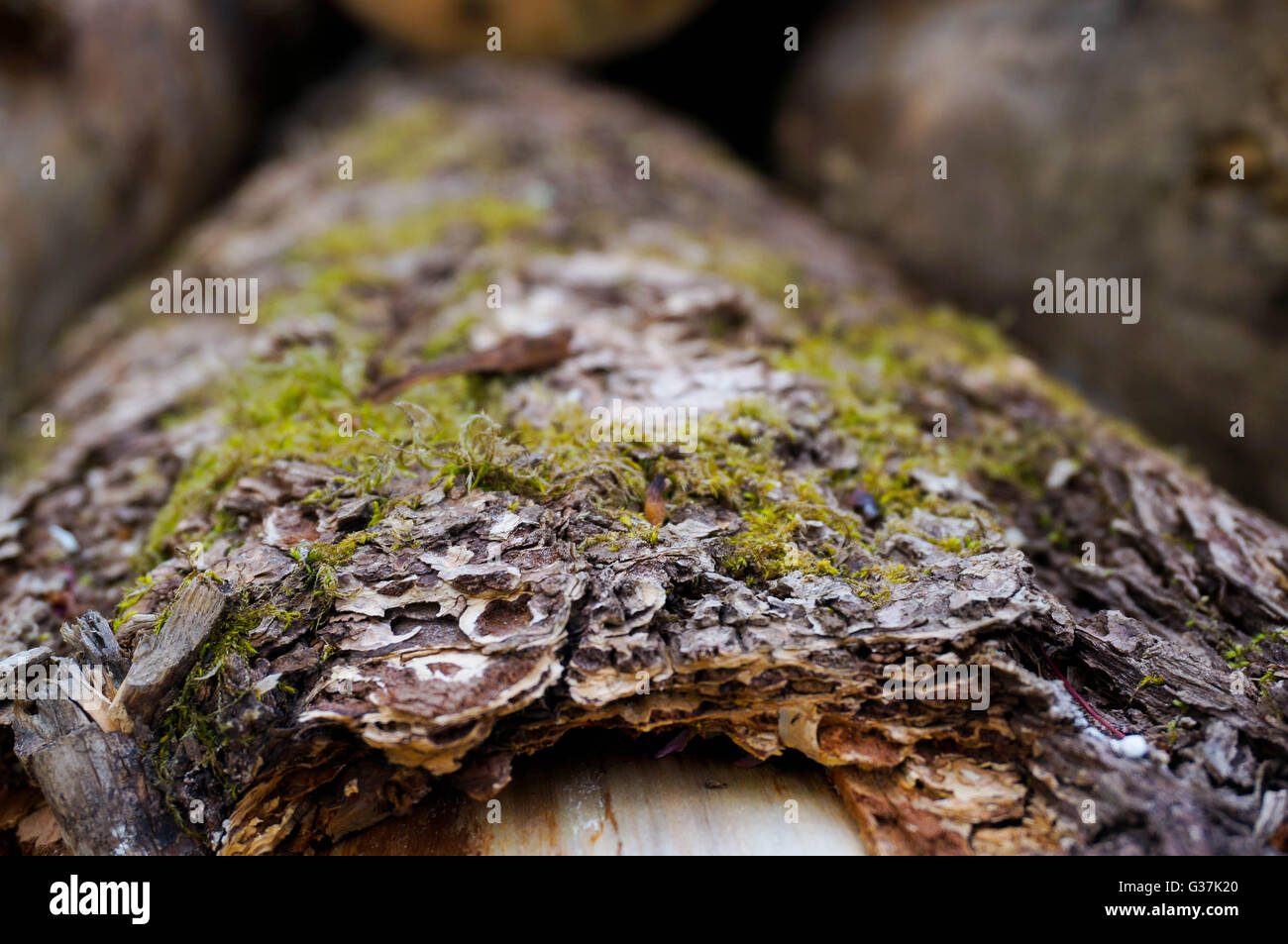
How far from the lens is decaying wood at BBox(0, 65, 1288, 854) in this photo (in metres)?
1.46

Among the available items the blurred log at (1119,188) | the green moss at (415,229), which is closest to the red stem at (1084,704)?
the blurred log at (1119,188)

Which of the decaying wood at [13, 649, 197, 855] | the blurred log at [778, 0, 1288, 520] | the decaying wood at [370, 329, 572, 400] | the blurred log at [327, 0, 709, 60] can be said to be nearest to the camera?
the decaying wood at [13, 649, 197, 855]

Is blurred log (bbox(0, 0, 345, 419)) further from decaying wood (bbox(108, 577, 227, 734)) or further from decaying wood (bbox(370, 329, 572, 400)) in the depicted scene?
decaying wood (bbox(108, 577, 227, 734))

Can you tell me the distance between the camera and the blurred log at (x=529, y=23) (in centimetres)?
506

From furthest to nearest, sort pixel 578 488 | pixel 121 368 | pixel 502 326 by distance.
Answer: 1. pixel 121 368
2. pixel 502 326
3. pixel 578 488

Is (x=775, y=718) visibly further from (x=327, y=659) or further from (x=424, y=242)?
(x=424, y=242)

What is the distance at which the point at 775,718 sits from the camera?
1.62m

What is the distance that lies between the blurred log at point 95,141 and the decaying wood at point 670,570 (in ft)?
2.85

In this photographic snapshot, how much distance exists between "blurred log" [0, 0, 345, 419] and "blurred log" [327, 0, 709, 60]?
1108mm

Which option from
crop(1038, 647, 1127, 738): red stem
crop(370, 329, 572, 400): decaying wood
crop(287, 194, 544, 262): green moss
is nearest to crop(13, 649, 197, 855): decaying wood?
crop(370, 329, 572, 400): decaying wood

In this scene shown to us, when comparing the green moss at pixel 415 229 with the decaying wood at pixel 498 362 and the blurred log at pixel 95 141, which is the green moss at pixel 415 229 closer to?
the decaying wood at pixel 498 362
